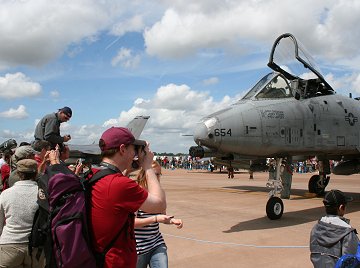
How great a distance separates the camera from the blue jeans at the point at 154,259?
12.8 ft

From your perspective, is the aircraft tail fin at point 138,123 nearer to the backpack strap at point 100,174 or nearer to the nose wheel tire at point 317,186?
the nose wheel tire at point 317,186

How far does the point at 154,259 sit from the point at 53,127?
2949mm

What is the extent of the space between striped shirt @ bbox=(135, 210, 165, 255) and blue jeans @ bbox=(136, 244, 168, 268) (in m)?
0.05

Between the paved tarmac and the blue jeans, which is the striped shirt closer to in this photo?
the blue jeans

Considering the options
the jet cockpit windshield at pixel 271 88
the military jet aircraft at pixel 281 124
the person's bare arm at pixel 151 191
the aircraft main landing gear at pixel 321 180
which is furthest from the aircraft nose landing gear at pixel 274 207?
the person's bare arm at pixel 151 191

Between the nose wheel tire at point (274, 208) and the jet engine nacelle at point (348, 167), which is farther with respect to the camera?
the jet engine nacelle at point (348, 167)

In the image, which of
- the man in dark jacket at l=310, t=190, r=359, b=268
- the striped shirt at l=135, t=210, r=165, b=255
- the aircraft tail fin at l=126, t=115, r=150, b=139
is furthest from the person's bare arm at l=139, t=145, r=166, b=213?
the aircraft tail fin at l=126, t=115, r=150, b=139

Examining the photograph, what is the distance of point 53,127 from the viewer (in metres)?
5.92

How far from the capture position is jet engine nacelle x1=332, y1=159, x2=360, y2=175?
15156mm

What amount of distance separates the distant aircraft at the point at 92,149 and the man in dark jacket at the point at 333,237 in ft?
72.6

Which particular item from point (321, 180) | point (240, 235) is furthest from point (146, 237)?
point (321, 180)

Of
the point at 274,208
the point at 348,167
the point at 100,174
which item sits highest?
the point at 100,174

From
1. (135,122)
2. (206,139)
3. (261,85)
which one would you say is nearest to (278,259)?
(206,139)

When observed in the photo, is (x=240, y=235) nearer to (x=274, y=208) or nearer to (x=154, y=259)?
(x=274, y=208)
